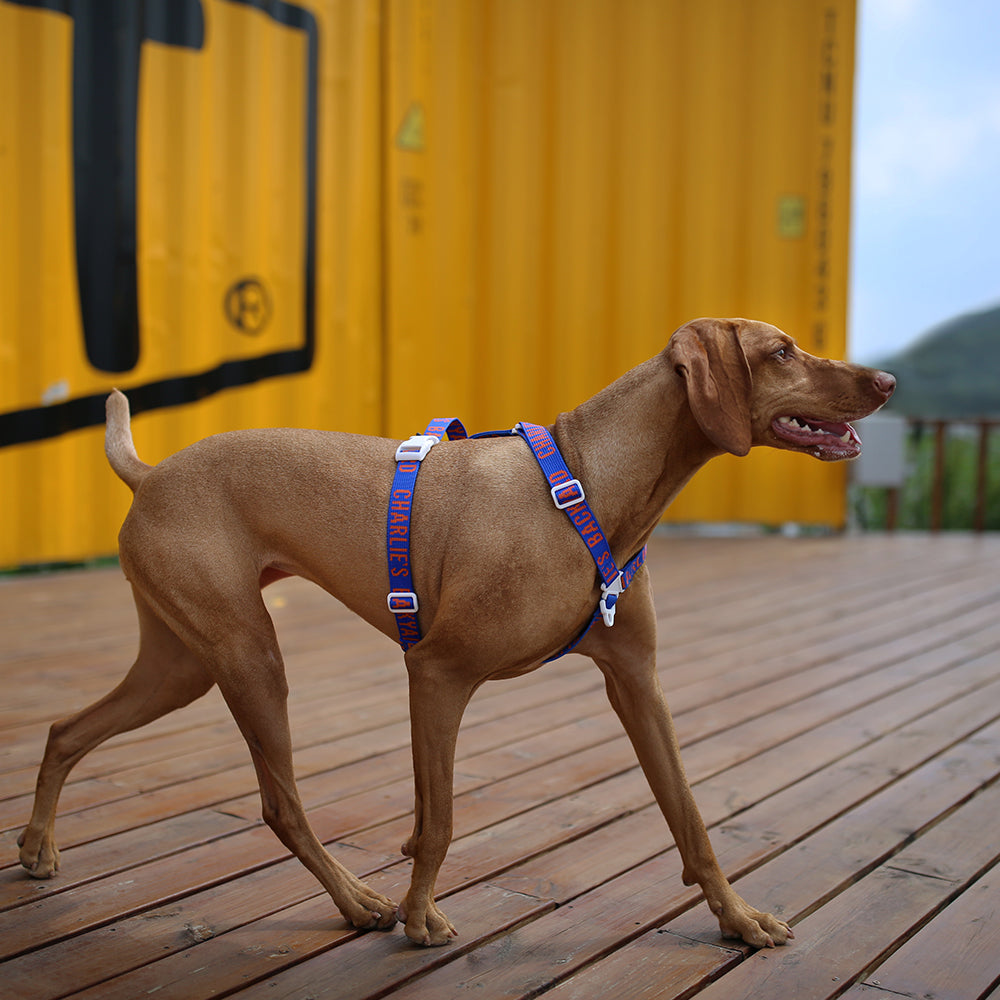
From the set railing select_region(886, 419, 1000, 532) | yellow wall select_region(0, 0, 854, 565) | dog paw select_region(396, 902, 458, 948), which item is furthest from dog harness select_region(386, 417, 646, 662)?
railing select_region(886, 419, 1000, 532)

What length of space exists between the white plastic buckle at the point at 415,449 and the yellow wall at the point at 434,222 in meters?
3.97

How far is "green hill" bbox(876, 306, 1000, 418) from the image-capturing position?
14.8 metres

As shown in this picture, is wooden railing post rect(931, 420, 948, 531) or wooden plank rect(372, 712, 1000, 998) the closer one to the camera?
wooden plank rect(372, 712, 1000, 998)

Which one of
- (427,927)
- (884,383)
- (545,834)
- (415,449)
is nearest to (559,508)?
(415,449)

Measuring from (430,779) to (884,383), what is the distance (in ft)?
3.14

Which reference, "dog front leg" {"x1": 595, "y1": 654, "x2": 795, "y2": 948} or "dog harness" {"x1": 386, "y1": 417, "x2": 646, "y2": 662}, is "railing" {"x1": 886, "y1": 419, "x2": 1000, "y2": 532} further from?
"dog harness" {"x1": 386, "y1": 417, "x2": 646, "y2": 662}

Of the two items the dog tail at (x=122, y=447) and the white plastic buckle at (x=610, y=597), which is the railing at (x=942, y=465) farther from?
the dog tail at (x=122, y=447)

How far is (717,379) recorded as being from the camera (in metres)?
1.67

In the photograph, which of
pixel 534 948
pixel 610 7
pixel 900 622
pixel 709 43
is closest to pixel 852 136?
pixel 709 43

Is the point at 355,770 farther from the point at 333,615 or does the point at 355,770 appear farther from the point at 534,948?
the point at 333,615

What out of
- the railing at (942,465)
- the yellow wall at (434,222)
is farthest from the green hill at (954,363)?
the yellow wall at (434,222)

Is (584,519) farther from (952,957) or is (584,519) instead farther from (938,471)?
(938,471)

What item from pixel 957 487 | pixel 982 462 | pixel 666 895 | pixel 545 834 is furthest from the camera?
pixel 957 487

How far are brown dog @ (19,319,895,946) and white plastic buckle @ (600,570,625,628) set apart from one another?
17 millimetres
